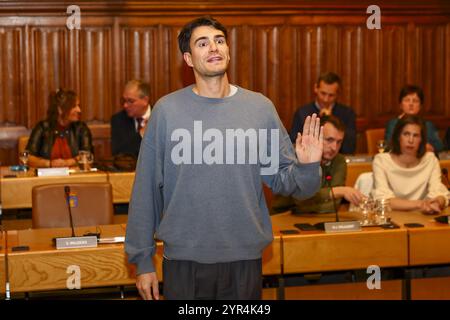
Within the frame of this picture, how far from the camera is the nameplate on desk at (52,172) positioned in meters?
6.03

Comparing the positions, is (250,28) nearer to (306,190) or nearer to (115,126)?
(115,126)

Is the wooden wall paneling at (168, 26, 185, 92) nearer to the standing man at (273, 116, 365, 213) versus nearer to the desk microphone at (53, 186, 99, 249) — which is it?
the standing man at (273, 116, 365, 213)

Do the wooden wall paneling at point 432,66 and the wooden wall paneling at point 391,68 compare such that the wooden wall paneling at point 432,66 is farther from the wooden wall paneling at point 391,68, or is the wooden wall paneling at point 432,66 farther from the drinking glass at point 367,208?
the drinking glass at point 367,208

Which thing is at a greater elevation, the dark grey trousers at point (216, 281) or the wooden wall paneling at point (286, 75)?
the wooden wall paneling at point (286, 75)

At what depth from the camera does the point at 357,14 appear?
28.3 ft

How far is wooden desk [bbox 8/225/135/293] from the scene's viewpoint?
12.4ft

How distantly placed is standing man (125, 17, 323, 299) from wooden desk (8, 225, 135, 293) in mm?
988

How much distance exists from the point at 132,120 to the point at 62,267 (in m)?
3.12

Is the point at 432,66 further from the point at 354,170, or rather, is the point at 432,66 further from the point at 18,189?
the point at 18,189

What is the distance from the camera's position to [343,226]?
418cm

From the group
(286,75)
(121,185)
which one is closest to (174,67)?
(286,75)

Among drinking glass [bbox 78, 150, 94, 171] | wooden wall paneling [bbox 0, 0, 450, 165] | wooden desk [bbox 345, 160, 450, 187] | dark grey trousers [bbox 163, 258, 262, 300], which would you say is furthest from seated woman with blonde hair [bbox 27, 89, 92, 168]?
dark grey trousers [bbox 163, 258, 262, 300]

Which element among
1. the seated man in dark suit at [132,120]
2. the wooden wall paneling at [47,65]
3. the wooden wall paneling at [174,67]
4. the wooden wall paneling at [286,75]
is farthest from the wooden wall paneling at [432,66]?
the wooden wall paneling at [47,65]
